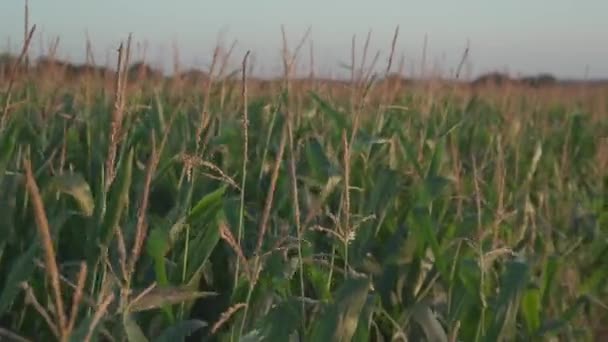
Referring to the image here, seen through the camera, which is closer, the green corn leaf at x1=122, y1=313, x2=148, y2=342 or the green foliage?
the green corn leaf at x1=122, y1=313, x2=148, y2=342

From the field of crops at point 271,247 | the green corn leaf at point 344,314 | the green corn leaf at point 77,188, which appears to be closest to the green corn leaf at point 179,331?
the field of crops at point 271,247

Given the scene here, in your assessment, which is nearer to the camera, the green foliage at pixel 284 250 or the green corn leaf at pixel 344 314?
the green corn leaf at pixel 344 314

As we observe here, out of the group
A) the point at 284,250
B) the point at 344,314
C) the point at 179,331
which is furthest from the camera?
the point at 284,250

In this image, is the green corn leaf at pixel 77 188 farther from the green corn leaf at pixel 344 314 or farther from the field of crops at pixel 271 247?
the green corn leaf at pixel 344 314

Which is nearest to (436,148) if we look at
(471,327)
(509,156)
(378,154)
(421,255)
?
(378,154)

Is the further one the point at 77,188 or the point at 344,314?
the point at 77,188

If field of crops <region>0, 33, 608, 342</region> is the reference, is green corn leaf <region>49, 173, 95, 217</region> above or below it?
above

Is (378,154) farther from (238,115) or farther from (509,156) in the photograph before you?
(509,156)

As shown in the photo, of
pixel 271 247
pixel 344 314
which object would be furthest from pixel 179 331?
pixel 271 247

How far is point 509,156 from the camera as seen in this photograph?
3.95 meters

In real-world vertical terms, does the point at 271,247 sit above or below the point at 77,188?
below

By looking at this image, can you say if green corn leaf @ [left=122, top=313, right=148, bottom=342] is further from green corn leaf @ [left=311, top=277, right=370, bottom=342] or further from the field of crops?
green corn leaf @ [left=311, top=277, right=370, bottom=342]

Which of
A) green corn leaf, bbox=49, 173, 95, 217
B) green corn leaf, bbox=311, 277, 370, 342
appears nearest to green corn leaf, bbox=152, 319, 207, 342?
green corn leaf, bbox=311, 277, 370, 342

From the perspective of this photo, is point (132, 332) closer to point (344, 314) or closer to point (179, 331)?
point (179, 331)
